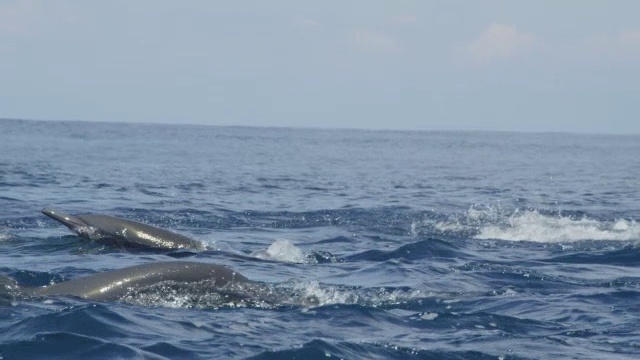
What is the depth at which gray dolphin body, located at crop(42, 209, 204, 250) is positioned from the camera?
18.9 metres

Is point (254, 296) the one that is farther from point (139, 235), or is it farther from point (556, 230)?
point (556, 230)

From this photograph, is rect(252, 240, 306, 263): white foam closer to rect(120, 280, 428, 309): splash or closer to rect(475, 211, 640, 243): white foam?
rect(120, 280, 428, 309): splash

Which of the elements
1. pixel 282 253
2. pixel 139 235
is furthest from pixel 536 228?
pixel 139 235

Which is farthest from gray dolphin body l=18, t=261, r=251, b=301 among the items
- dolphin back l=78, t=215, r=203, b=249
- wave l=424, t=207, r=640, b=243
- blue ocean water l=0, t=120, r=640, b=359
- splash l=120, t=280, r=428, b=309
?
wave l=424, t=207, r=640, b=243

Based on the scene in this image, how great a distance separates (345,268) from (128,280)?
5480 mm

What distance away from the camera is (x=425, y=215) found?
28.1 metres

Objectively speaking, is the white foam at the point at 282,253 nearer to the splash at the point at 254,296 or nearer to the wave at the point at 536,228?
the splash at the point at 254,296

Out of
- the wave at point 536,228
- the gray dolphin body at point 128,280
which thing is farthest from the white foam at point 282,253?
the wave at point 536,228

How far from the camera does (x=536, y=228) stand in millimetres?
24562

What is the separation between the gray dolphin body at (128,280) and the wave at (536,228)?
10.8 meters

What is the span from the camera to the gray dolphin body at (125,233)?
1892 centimetres

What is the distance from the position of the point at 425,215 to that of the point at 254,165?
26.1 meters

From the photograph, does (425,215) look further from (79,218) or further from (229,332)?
(229,332)

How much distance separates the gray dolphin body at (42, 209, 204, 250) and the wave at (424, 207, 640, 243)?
704 cm
